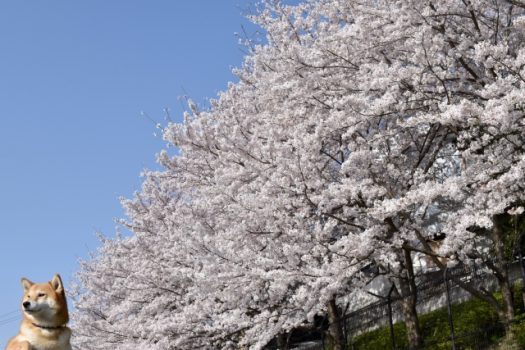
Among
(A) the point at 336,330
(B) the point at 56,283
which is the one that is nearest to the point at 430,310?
(A) the point at 336,330

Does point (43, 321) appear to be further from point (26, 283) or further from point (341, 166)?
point (341, 166)

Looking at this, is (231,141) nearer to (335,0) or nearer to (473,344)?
(335,0)

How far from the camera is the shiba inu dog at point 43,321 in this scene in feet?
21.5

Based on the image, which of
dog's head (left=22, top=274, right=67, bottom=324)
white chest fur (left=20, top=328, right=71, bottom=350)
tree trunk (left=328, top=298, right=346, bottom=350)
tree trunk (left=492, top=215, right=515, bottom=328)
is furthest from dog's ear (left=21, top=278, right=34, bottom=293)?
tree trunk (left=328, top=298, right=346, bottom=350)

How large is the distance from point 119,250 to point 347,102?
53.9 ft

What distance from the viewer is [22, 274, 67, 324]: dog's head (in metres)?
6.56

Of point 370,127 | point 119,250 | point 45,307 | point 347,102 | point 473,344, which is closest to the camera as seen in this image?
point 45,307

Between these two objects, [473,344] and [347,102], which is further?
[473,344]

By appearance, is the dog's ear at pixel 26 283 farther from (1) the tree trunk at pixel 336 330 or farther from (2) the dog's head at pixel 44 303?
(1) the tree trunk at pixel 336 330

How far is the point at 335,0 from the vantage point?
16.1 metres

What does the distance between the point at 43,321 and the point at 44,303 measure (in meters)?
0.19

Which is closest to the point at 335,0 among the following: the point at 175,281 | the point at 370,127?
the point at 370,127

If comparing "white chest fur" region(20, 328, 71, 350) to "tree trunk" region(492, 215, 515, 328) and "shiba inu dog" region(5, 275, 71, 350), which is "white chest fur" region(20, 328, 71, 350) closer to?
"shiba inu dog" region(5, 275, 71, 350)

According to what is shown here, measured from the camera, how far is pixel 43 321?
6605 millimetres
